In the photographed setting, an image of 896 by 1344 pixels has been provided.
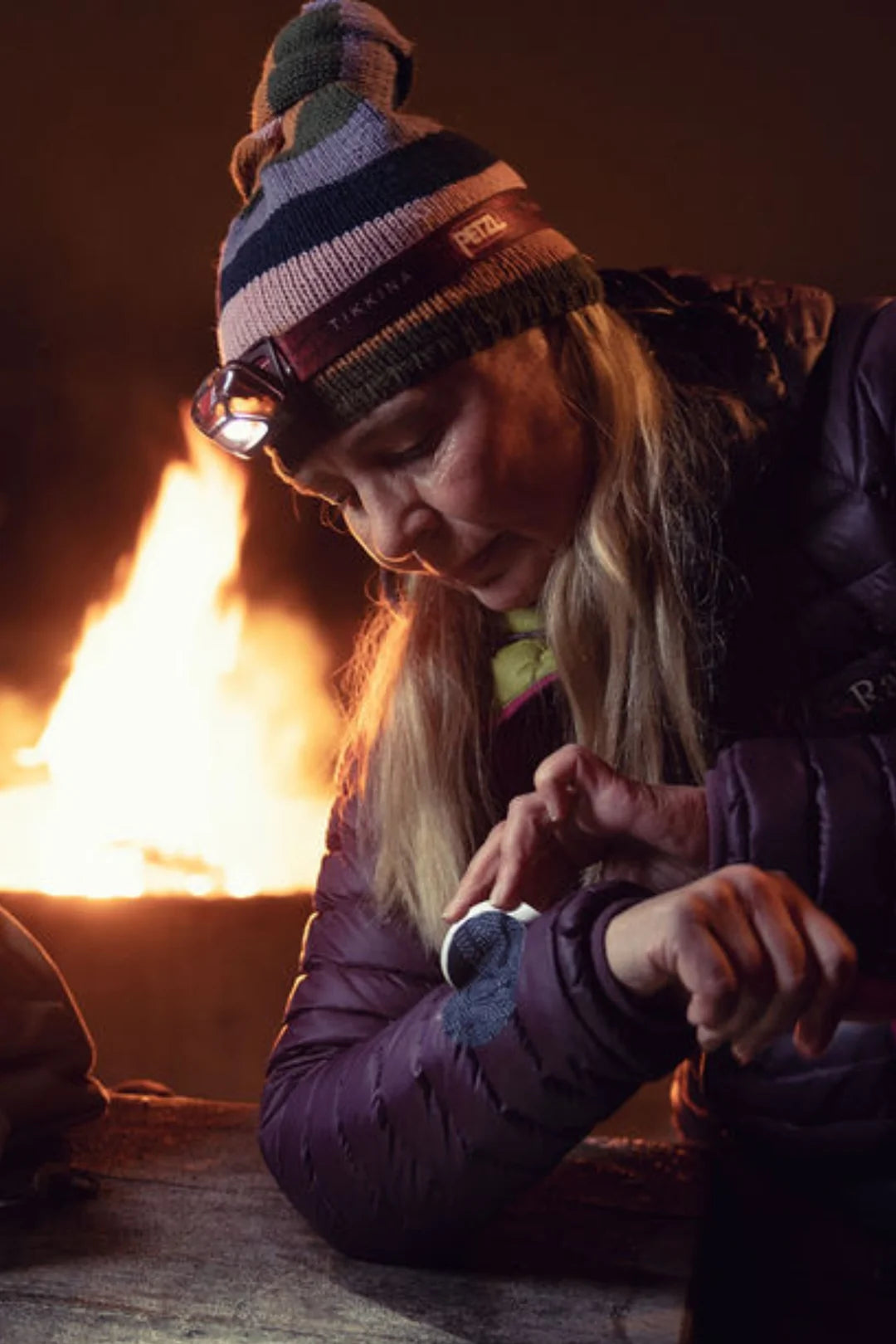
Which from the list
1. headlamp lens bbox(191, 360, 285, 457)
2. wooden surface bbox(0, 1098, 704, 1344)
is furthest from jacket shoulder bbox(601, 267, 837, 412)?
wooden surface bbox(0, 1098, 704, 1344)

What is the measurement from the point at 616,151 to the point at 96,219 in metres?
1.51

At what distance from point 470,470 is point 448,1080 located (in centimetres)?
71

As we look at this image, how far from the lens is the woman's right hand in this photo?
44.3 inches

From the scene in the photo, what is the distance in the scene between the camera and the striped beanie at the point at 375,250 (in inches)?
63.5

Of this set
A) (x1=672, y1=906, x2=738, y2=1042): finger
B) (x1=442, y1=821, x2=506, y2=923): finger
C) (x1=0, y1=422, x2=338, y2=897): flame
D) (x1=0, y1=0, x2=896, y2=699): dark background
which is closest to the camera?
(x1=672, y1=906, x2=738, y2=1042): finger

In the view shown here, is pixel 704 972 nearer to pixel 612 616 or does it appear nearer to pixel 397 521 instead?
pixel 612 616

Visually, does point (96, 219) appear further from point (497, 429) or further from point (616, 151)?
point (497, 429)

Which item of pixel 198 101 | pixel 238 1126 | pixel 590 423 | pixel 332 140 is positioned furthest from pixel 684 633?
pixel 198 101

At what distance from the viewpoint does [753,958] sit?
1136mm

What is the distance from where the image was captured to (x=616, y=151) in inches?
140

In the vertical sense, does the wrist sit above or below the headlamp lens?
below

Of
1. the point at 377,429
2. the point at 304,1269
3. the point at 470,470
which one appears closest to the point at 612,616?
the point at 470,470

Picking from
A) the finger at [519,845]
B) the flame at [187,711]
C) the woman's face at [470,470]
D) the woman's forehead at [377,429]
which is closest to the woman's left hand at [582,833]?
the finger at [519,845]

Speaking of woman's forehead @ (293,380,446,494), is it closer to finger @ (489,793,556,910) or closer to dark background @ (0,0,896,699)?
finger @ (489,793,556,910)
